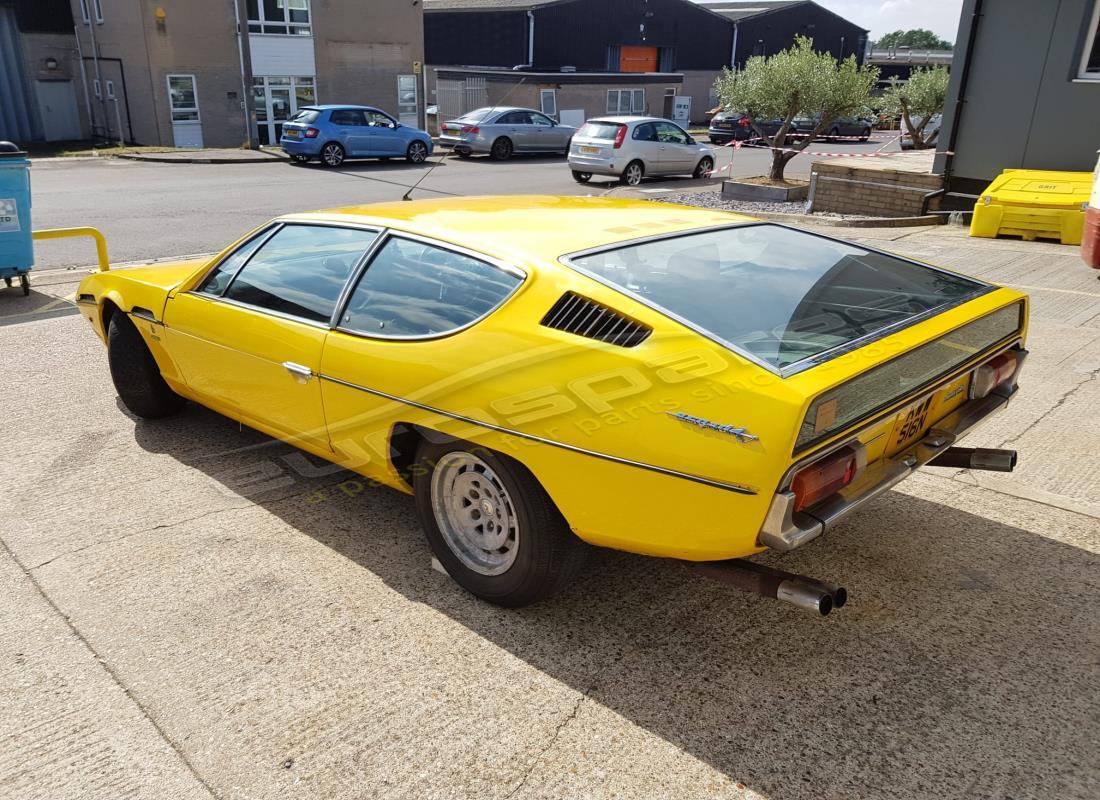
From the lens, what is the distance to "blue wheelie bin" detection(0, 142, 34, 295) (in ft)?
25.2

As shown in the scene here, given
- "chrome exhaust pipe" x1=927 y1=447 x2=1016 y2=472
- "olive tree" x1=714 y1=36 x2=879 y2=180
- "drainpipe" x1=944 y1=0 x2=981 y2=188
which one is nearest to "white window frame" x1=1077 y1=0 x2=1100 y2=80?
"drainpipe" x1=944 y1=0 x2=981 y2=188

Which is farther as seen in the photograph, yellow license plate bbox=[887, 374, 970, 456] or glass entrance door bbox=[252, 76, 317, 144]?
glass entrance door bbox=[252, 76, 317, 144]

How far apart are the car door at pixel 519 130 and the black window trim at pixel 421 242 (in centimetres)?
2213

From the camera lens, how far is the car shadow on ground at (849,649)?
2.55 metres

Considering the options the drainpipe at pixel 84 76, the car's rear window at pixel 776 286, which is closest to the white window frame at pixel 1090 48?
the car's rear window at pixel 776 286

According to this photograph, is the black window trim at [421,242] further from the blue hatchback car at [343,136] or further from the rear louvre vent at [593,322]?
the blue hatchback car at [343,136]

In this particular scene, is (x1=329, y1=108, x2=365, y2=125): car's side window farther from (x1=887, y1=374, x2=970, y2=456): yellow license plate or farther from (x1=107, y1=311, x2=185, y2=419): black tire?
(x1=887, y1=374, x2=970, y2=456): yellow license plate

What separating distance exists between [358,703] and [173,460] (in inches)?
91.2

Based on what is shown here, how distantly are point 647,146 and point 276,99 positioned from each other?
15555 mm

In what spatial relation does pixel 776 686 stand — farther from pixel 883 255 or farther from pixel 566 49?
pixel 566 49

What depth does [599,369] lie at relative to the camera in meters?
2.79

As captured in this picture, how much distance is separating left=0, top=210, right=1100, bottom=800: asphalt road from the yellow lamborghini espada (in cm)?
37

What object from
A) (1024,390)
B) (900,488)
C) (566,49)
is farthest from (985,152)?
(566,49)

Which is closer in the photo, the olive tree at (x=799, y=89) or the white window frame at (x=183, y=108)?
the olive tree at (x=799, y=89)
